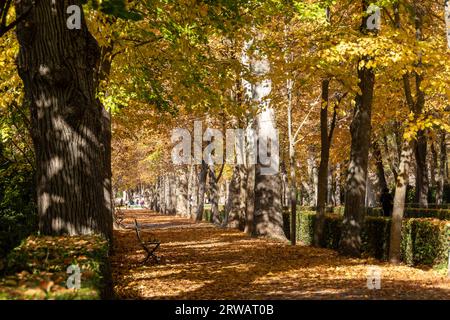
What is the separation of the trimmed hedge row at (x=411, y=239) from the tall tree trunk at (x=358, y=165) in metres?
1.14

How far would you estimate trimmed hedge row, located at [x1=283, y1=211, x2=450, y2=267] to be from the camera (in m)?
14.6

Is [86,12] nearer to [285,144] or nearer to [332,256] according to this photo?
[332,256]

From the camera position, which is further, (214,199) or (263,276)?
(214,199)

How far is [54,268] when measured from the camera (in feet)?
20.5

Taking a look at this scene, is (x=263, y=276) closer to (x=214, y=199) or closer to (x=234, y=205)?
(x=234, y=205)

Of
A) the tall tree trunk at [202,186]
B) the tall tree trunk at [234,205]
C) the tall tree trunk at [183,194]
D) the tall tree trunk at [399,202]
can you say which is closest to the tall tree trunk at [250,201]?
the tall tree trunk at [234,205]

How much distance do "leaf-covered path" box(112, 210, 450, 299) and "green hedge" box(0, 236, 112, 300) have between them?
9.36 feet

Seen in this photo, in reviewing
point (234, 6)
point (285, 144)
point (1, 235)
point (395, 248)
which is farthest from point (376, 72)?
point (285, 144)

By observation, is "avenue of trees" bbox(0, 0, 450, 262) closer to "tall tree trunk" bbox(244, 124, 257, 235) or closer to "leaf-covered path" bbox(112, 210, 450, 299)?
"tall tree trunk" bbox(244, 124, 257, 235)

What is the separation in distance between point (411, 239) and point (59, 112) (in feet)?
35.4

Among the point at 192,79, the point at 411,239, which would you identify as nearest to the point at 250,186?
the point at 411,239

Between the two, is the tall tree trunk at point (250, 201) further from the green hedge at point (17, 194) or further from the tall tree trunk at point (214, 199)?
the green hedge at point (17, 194)

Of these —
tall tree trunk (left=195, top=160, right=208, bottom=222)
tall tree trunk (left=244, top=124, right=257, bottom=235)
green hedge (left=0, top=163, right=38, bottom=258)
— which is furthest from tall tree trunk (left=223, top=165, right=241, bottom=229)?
green hedge (left=0, top=163, right=38, bottom=258)
